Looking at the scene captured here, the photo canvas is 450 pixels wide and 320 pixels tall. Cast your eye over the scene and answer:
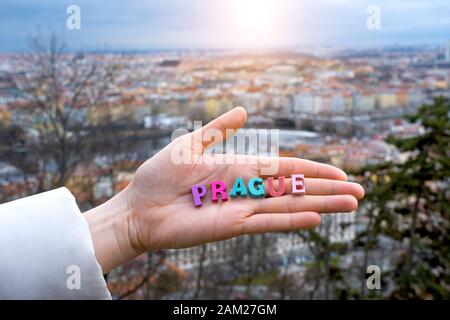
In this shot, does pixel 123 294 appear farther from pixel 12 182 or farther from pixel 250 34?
pixel 250 34

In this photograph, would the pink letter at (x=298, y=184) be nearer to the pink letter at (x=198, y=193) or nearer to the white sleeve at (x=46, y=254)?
the pink letter at (x=198, y=193)

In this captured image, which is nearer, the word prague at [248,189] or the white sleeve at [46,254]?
the white sleeve at [46,254]

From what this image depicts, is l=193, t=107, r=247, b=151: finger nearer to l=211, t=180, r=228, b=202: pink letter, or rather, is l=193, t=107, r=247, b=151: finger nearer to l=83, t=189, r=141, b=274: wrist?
l=211, t=180, r=228, b=202: pink letter
